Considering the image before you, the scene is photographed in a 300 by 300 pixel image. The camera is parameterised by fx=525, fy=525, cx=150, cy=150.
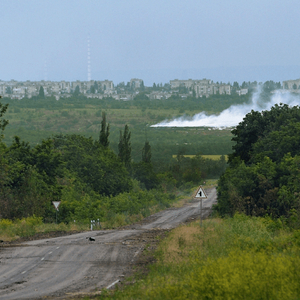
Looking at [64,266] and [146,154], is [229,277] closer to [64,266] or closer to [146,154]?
[64,266]

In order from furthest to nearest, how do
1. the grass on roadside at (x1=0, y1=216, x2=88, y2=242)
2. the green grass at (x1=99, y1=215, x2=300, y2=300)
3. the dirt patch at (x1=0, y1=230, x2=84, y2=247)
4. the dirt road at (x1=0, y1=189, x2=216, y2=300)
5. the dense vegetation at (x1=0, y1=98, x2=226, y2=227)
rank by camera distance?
1. the dense vegetation at (x1=0, y1=98, x2=226, y2=227)
2. the grass on roadside at (x1=0, y1=216, x2=88, y2=242)
3. the dirt patch at (x1=0, y1=230, x2=84, y2=247)
4. the dirt road at (x1=0, y1=189, x2=216, y2=300)
5. the green grass at (x1=99, y1=215, x2=300, y2=300)

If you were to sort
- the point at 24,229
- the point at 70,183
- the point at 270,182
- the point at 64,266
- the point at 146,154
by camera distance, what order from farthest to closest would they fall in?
the point at 146,154, the point at 70,183, the point at 270,182, the point at 24,229, the point at 64,266

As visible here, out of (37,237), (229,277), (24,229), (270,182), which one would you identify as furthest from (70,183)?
(229,277)

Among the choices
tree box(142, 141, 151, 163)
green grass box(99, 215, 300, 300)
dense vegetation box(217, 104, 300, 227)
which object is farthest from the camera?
tree box(142, 141, 151, 163)

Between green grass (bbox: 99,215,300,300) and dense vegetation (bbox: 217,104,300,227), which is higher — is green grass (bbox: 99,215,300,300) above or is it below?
above

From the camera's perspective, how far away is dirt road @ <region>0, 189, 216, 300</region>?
15.1 m

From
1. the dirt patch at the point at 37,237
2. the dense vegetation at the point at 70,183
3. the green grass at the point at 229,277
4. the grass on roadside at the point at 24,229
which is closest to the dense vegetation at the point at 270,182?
the dense vegetation at the point at 70,183

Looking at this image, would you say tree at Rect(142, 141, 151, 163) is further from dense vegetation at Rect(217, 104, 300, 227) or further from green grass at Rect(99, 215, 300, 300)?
green grass at Rect(99, 215, 300, 300)

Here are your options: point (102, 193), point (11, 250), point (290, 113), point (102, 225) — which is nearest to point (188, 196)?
point (102, 193)

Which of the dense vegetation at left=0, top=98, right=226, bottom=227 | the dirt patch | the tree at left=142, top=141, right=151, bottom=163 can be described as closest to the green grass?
the dirt patch

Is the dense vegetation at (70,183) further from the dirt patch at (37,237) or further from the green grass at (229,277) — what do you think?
the green grass at (229,277)

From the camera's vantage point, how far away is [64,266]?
63.8 feet

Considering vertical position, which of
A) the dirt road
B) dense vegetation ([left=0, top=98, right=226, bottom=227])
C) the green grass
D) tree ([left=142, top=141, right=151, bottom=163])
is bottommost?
tree ([left=142, top=141, right=151, bottom=163])

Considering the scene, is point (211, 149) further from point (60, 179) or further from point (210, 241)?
point (210, 241)
